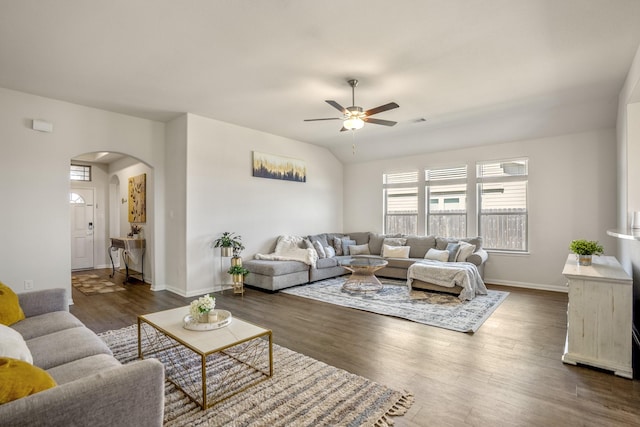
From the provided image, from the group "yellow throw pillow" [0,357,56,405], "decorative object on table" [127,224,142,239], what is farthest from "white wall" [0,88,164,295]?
"yellow throw pillow" [0,357,56,405]

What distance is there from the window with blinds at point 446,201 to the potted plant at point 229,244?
4062mm

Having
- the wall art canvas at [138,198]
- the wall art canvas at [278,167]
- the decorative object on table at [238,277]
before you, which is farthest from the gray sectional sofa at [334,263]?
the wall art canvas at [138,198]

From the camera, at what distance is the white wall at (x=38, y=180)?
168 inches

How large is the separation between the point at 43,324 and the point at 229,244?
3146mm

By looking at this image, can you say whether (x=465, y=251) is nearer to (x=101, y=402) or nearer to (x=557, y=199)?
(x=557, y=199)

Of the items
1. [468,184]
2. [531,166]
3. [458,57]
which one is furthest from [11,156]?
[531,166]

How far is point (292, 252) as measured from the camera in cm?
633

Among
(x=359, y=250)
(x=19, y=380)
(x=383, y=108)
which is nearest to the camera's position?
(x=19, y=380)

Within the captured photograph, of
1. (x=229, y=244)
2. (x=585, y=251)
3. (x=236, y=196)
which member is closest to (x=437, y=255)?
(x=585, y=251)

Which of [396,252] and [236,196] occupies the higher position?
A: [236,196]

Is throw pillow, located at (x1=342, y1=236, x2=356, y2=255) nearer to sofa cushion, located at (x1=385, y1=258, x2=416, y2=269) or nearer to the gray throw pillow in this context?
the gray throw pillow

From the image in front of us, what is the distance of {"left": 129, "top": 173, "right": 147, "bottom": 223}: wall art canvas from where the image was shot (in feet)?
21.1

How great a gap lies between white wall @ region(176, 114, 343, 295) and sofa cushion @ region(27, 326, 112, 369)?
3061mm

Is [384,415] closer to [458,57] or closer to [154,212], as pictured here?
[458,57]
